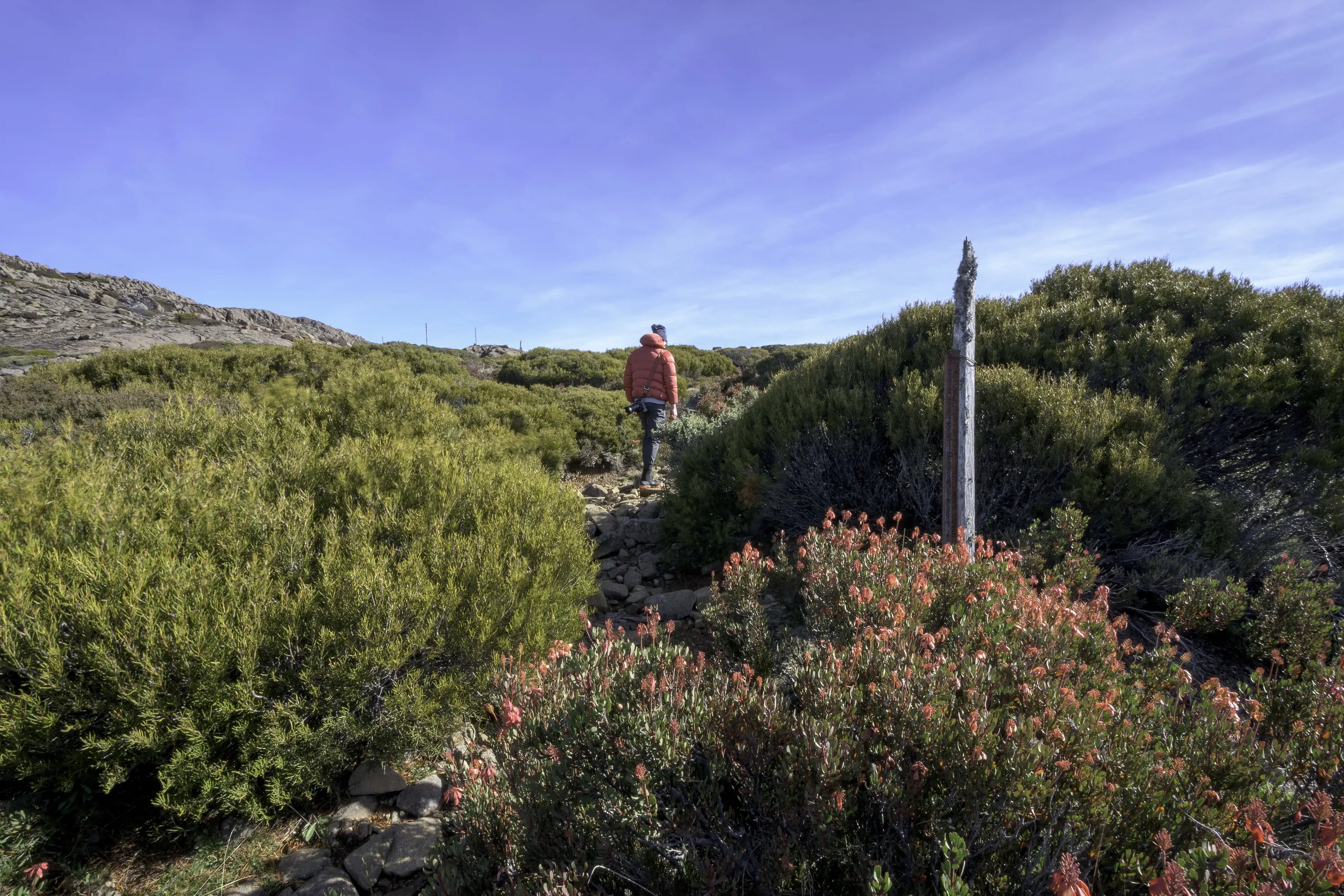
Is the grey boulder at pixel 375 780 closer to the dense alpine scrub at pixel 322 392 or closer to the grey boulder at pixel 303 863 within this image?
the grey boulder at pixel 303 863

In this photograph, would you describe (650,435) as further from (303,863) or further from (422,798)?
(303,863)

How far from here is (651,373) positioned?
8906mm

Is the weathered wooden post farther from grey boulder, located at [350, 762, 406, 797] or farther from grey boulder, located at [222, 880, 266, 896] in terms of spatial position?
grey boulder, located at [222, 880, 266, 896]

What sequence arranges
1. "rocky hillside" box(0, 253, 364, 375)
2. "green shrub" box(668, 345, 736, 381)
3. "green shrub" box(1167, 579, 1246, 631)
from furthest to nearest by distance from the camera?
"green shrub" box(668, 345, 736, 381) → "rocky hillside" box(0, 253, 364, 375) → "green shrub" box(1167, 579, 1246, 631)

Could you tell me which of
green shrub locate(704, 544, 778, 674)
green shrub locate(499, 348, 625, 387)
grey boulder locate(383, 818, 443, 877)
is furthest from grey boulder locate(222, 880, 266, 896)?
green shrub locate(499, 348, 625, 387)

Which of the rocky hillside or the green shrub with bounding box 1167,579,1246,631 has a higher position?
the rocky hillside

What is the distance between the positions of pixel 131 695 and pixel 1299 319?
815cm

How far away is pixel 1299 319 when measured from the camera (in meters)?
5.04

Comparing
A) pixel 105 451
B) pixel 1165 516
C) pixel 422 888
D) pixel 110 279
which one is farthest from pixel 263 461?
pixel 110 279

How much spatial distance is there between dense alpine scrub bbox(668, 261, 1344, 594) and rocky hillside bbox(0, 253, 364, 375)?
18508 mm

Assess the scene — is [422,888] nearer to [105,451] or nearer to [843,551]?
[843,551]

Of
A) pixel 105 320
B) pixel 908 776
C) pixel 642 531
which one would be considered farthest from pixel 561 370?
pixel 105 320

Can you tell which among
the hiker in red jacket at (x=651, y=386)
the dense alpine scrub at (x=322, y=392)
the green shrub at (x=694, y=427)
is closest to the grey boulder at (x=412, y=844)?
the dense alpine scrub at (x=322, y=392)

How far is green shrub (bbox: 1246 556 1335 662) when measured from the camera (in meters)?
3.00
